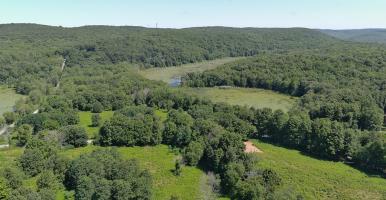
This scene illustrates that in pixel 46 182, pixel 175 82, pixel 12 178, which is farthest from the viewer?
pixel 175 82

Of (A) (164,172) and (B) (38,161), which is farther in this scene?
(A) (164,172)

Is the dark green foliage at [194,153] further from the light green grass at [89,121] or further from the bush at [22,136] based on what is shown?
the bush at [22,136]

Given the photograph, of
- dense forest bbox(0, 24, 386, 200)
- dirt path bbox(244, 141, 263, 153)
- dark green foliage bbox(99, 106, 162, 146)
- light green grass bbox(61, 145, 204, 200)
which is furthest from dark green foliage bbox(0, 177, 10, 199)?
dirt path bbox(244, 141, 263, 153)

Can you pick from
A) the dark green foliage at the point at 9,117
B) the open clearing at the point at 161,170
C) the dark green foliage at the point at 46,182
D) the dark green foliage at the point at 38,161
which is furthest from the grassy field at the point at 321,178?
the dark green foliage at the point at 9,117

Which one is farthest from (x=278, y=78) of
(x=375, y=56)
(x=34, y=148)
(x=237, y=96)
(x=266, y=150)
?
(x=34, y=148)

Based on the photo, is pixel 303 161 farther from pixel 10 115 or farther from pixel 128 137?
pixel 10 115

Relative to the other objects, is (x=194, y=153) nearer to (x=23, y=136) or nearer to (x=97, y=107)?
(x=23, y=136)

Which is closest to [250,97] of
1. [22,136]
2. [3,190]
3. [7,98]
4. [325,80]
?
[325,80]
